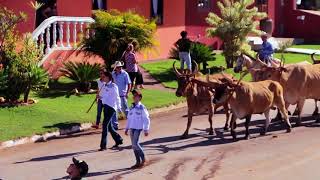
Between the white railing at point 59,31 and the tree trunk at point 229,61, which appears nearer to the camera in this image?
the white railing at point 59,31

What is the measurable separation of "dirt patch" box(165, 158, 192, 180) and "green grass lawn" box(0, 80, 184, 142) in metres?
3.97

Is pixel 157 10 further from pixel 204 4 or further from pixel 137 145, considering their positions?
pixel 137 145

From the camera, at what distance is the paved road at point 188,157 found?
12.1 m

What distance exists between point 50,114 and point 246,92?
17.1 feet

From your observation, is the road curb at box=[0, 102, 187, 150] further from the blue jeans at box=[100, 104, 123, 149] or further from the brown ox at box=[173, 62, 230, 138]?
the brown ox at box=[173, 62, 230, 138]

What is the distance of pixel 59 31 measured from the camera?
22.0m

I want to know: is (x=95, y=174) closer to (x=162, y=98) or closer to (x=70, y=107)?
(x=70, y=107)

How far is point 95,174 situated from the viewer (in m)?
12.1

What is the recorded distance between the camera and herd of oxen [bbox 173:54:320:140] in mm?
14828

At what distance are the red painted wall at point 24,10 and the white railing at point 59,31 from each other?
2.78 feet

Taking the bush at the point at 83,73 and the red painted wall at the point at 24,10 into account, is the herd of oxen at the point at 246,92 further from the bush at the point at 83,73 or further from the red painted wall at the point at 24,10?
the red painted wall at the point at 24,10

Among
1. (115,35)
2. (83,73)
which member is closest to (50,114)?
(83,73)

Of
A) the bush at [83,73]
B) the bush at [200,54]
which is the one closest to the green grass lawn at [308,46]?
the bush at [200,54]

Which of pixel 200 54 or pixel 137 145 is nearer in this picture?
pixel 137 145
